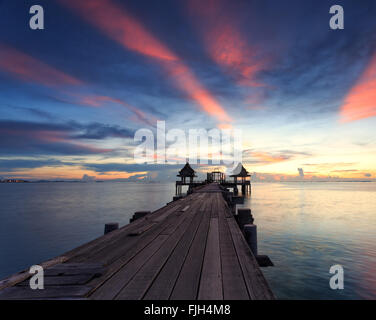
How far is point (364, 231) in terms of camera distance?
22500 millimetres

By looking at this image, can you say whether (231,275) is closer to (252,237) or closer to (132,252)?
(132,252)

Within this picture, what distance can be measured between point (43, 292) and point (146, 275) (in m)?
1.36

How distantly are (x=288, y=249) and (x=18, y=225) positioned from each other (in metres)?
33.6

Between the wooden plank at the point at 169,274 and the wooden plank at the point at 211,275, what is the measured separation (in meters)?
0.42

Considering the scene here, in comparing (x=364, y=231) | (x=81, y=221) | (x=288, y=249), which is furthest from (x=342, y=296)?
(x=81, y=221)

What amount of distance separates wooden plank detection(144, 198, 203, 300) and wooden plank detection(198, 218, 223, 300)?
16.5 inches

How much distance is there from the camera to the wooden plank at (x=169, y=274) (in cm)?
295

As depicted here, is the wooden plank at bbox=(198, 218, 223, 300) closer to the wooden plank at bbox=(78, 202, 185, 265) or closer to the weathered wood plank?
the weathered wood plank

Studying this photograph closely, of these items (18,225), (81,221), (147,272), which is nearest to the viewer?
(147,272)

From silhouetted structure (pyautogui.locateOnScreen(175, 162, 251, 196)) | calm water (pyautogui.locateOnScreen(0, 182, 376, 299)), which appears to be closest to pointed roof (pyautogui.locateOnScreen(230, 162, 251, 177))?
silhouetted structure (pyautogui.locateOnScreen(175, 162, 251, 196))

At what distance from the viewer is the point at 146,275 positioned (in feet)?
11.5

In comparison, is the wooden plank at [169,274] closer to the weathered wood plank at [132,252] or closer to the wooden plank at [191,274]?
the wooden plank at [191,274]

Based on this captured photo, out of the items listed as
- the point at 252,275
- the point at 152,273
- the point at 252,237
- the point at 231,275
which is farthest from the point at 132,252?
the point at 252,237
